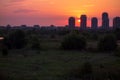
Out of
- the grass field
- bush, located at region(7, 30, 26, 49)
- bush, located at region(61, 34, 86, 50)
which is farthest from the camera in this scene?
bush, located at region(7, 30, 26, 49)

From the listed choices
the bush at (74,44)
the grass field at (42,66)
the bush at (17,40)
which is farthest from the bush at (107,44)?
the grass field at (42,66)

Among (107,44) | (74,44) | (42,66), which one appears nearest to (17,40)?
(74,44)

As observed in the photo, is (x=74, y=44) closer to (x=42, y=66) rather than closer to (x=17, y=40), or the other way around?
(x=17, y=40)

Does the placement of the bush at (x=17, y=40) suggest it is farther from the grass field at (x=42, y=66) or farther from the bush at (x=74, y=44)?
the grass field at (x=42, y=66)

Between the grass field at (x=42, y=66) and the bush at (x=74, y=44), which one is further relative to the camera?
the bush at (x=74, y=44)

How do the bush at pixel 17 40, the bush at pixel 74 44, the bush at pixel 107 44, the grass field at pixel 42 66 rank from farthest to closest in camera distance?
the bush at pixel 17 40 → the bush at pixel 74 44 → the bush at pixel 107 44 → the grass field at pixel 42 66

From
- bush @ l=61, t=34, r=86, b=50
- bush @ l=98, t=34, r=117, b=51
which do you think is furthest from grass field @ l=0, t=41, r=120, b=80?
bush @ l=61, t=34, r=86, b=50

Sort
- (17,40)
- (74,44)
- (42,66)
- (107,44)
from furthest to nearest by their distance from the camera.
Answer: (17,40) → (74,44) → (107,44) → (42,66)

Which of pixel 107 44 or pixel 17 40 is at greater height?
pixel 17 40

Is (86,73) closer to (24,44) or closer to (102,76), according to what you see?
(102,76)

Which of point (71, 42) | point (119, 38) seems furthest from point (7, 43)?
point (119, 38)

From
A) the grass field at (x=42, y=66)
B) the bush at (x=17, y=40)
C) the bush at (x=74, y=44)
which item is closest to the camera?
the grass field at (x=42, y=66)

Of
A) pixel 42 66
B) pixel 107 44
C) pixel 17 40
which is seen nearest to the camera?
pixel 42 66

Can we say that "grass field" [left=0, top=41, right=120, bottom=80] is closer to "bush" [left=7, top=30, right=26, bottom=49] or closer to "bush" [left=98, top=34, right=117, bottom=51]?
"bush" [left=98, top=34, right=117, bottom=51]
